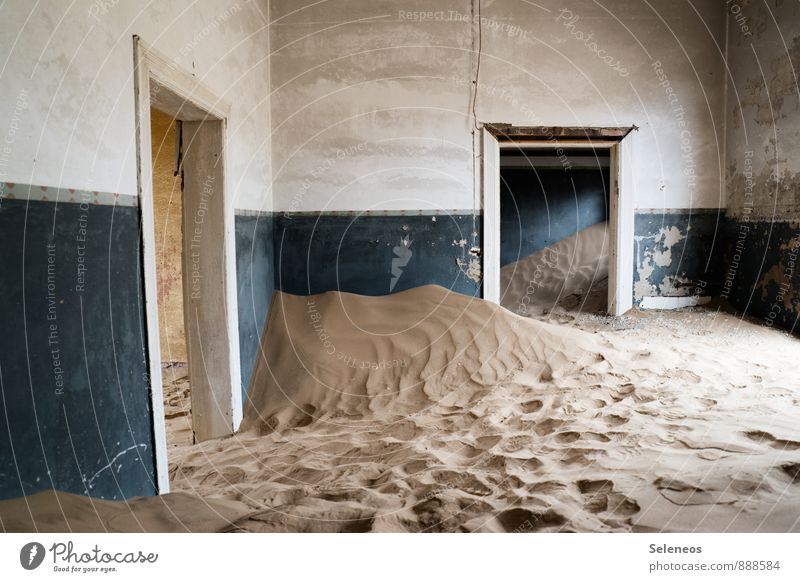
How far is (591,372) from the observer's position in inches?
167

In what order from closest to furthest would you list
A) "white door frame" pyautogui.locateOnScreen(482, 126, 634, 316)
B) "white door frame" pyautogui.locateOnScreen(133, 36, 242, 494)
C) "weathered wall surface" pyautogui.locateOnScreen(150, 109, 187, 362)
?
"white door frame" pyautogui.locateOnScreen(133, 36, 242, 494) < "weathered wall surface" pyautogui.locateOnScreen(150, 109, 187, 362) < "white door frame" pyautogui.locateOnScreen(482, 126, 634, 316)

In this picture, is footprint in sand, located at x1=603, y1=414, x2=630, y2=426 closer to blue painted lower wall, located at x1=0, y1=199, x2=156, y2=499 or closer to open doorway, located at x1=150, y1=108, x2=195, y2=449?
blue painted lower wall, located at x1=0, y1=199, x2=156, y2=499

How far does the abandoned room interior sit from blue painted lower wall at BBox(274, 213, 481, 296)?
1.2 inches

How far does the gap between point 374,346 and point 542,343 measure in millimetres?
1422

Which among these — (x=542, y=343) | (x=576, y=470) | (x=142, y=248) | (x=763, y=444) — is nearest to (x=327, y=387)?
(x=542, y=343)

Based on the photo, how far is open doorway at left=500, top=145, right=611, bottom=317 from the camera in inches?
368

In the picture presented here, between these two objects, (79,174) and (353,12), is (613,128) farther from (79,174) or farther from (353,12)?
(79,174)

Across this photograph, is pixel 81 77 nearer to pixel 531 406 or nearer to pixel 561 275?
pixel 531 406

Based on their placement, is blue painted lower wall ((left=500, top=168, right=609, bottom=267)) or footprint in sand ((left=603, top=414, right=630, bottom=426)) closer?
footprint in sand ((left=603, top=414, right=630, bottom=426))

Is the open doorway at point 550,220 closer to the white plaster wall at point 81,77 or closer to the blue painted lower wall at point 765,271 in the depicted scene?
the blue painted lower wall at point 765,271

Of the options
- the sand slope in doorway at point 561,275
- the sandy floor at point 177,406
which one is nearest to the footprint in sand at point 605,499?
the sandy floor at point 177,406

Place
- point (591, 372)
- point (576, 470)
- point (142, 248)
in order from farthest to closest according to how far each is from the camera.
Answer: point (591, 372) → point (142, 248) → point (576, 470)

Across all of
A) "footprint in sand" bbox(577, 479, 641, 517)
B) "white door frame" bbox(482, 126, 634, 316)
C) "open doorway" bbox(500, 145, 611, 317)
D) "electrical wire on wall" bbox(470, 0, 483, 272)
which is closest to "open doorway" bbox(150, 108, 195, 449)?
"electrical wire on wall" bbox(470, 0, 483, 272)

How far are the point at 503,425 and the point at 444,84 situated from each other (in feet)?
12.6
